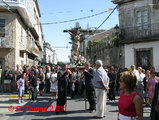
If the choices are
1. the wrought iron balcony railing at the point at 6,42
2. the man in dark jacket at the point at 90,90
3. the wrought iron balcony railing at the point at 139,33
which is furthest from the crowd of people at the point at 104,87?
the wrought iron balcony railing at the point at 139,33

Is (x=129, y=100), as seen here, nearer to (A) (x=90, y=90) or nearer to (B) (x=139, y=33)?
(A) (x=90, y=90)

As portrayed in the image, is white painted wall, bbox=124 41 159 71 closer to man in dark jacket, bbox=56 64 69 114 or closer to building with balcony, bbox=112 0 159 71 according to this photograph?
building with balcony, bbox=112 0 159 71

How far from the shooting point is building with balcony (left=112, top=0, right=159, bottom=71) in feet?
60.2

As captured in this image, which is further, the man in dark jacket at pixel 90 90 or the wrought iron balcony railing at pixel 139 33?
the wrought iron balcony railing at pixel 139 33

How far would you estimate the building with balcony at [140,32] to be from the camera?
60.2ft

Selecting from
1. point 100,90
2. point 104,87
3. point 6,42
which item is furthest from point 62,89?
point 6,42

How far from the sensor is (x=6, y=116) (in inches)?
278

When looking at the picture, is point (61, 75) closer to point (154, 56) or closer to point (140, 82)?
point (140, 82)

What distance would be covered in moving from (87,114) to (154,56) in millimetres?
13580

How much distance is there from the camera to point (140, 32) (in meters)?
19.4

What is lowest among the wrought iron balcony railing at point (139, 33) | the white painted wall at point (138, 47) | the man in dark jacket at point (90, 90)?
the man in dark jacket at point (90, 90)

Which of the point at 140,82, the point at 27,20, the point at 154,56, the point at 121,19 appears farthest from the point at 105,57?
the point at 140,82

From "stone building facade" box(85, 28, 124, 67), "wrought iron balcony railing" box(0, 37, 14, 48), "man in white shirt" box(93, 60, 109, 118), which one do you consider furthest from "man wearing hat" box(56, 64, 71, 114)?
"stone building facade" box(85, 28, 124, 67)

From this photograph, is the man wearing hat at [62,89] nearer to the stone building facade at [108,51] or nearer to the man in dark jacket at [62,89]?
the man in dark jacket at [62,89]
